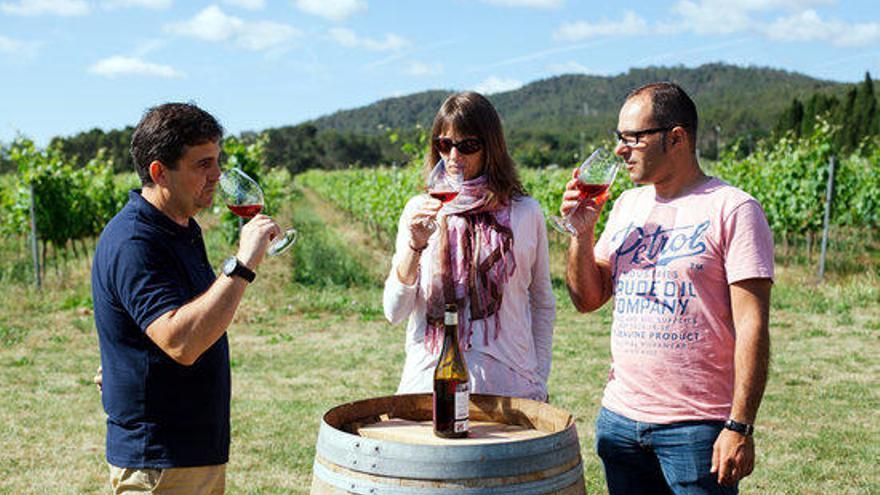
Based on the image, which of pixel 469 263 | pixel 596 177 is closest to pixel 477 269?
pixel 469 263

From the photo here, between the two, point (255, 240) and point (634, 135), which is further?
point (634, 135)

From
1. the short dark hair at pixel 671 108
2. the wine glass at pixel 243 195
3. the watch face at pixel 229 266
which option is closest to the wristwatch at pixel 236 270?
the watch face at pixel 229 266

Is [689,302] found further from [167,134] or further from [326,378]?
[326,378]

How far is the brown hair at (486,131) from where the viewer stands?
8.63 feet

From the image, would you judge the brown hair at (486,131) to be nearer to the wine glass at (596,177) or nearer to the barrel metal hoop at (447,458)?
Result: the wine glass at (596,177)

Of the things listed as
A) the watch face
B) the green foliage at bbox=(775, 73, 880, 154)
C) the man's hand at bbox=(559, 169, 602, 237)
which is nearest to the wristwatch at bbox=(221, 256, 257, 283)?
the watch face

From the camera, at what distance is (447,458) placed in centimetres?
195

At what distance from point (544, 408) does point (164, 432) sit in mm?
1043

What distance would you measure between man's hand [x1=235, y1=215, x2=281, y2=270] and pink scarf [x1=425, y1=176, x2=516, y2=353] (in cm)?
57

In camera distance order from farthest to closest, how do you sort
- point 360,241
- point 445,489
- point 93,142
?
point 93,142 < point 360,241 < point 445,489

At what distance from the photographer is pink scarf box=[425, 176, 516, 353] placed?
8.50 feet

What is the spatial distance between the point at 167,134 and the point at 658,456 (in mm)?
1617

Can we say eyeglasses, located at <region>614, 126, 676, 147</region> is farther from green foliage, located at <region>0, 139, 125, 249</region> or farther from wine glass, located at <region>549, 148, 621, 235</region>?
green foliage, located at <region>0, 139, 125, 249</region>

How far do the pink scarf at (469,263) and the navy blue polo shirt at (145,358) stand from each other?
28.1 inches
